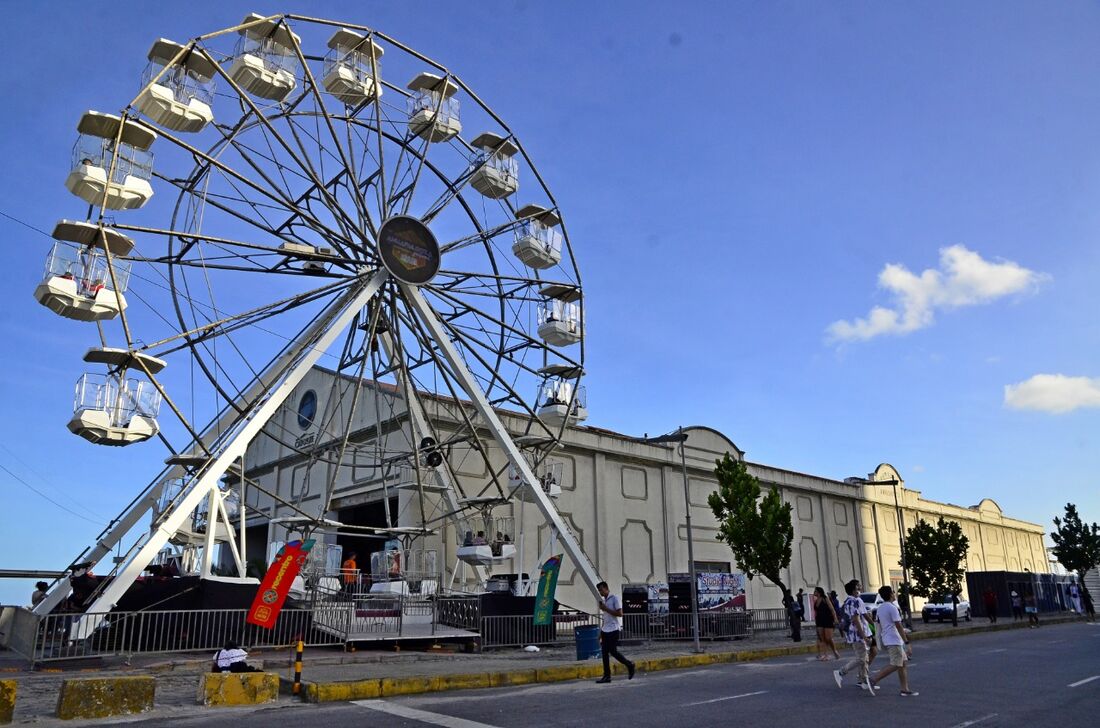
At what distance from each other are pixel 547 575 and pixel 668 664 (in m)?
3.75

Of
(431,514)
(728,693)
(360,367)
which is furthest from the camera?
(431,514)

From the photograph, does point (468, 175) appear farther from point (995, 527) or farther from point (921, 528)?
point (995, 527)

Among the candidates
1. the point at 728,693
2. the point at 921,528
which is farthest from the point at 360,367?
the point at 921,528

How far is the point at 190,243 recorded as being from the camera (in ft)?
74.2

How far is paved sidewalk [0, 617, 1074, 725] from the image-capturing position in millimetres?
12453

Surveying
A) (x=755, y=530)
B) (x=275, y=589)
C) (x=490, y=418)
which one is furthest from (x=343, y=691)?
(x=755, y=530)

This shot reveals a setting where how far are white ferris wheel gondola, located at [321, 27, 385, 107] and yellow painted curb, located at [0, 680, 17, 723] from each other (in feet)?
65.1

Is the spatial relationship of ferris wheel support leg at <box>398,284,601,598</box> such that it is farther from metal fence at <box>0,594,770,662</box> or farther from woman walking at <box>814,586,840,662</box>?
woman walking at <box>814,586,840,662</box>

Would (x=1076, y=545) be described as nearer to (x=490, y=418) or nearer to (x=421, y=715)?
(x=490, y=418)

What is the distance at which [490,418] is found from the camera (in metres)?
26.2

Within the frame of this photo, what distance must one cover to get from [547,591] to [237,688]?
10.1m

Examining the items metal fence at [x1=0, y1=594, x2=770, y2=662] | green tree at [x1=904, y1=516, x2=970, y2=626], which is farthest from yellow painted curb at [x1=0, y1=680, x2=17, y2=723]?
green tree at [x1=904, y1=516, x2=970, y2=626]

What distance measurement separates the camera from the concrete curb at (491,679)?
12914 millimetres

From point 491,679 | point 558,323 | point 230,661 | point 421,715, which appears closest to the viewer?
point 421,715
